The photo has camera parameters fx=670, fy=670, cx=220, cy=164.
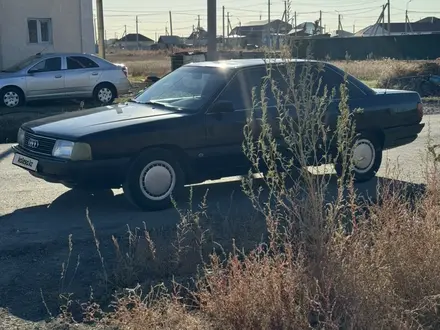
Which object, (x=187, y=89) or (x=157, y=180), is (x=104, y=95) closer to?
(x=187, y=89)

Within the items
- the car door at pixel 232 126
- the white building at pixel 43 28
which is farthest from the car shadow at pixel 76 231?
the white building at pixel 43 28

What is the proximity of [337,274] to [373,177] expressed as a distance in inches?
199

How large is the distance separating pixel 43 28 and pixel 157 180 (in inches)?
744

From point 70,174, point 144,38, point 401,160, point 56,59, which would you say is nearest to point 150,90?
point 70,174

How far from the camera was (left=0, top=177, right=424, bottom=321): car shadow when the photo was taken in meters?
5.06

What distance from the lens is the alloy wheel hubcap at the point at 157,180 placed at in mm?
7176

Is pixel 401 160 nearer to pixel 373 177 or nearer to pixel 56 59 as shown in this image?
pixel 373 177

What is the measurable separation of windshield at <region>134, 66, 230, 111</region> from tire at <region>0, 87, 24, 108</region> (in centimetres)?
1066

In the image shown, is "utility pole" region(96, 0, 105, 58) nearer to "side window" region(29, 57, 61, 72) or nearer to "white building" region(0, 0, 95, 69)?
"white building" region(0, 0, 95, 69)

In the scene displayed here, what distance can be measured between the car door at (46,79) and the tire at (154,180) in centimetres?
1215

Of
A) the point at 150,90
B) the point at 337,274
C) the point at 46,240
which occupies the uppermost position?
the point at 150,90

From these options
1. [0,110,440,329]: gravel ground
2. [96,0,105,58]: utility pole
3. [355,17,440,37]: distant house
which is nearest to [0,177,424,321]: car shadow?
[0,110,440,329]: gravel ground

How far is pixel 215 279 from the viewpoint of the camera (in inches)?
164

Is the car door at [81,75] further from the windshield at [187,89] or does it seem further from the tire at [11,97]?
the windshield at [187,89]
